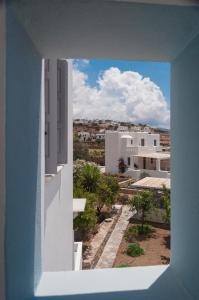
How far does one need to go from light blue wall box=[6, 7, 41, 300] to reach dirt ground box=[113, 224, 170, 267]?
1173 centimetres

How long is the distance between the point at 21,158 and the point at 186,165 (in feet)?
3.59

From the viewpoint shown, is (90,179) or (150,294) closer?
(150,294)

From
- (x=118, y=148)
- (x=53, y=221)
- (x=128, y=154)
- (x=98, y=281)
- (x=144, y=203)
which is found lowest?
(x=144, y=203)

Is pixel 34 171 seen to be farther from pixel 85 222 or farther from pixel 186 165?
pixel 85 222

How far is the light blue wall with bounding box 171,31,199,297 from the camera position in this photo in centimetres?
179

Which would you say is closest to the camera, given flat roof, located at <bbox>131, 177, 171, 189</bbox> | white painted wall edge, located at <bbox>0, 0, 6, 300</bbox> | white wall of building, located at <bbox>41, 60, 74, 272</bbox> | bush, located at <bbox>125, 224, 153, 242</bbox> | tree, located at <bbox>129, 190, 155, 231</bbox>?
white painted wall edge, located at <bbox>0, 0, 6, 300</bbox>

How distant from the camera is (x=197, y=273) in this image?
68.9 inches

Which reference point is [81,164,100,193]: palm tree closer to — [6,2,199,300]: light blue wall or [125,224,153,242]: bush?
[125,224,153,242]: bush

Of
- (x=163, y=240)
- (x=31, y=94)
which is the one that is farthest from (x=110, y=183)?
(x=31, y=94)

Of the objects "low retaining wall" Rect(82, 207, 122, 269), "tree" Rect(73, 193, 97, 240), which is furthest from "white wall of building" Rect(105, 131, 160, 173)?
"tree" Rect(73, 193, 97, 240)

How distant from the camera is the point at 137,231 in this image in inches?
676

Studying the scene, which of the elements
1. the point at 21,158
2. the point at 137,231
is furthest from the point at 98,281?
the point at 137,231

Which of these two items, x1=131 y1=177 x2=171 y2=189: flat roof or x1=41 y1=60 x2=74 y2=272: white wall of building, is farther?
x1=131 y1=177 x2=171 y2=189: flat roof

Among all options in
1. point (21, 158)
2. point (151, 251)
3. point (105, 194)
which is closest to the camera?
point (21, 158)
